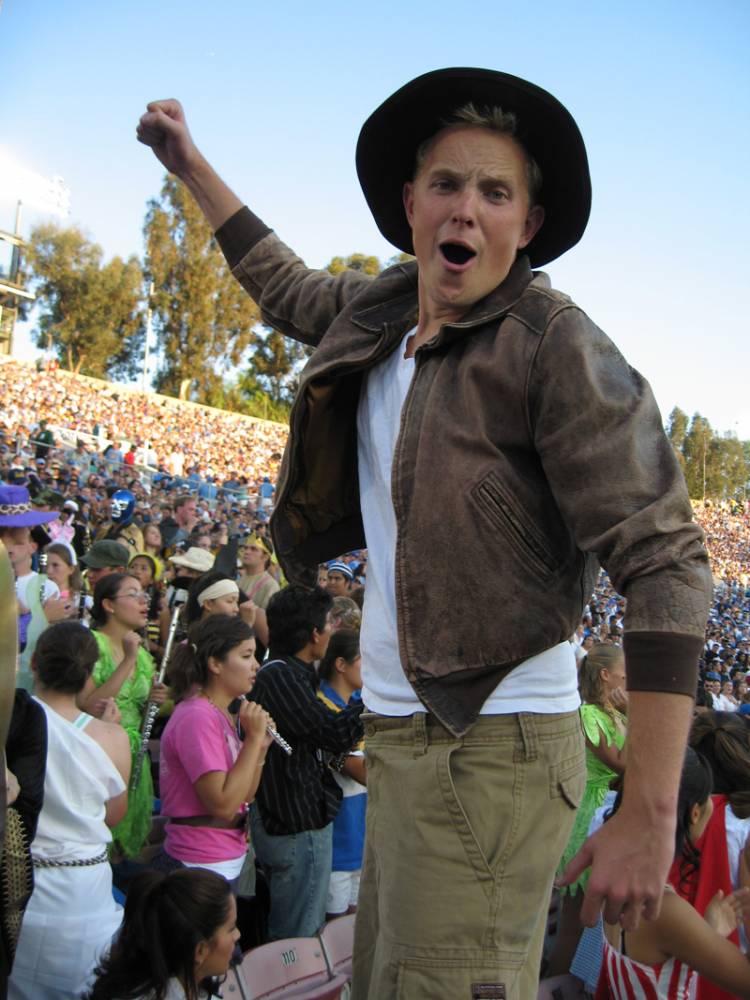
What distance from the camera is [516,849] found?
1.51m

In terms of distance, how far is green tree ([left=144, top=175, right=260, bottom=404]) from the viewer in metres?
48.4

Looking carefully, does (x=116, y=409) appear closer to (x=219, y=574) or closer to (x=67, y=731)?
(x=219, y=574)

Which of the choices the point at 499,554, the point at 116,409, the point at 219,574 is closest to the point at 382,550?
the point at 499,554

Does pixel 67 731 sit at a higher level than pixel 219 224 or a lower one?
lower

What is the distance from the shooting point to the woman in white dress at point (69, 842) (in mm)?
3033

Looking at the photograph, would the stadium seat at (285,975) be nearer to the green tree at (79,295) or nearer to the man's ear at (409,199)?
the man's ear at (409,199)

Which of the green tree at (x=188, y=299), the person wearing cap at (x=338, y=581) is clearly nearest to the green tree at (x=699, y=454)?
the green tree at (x=188, y=299)

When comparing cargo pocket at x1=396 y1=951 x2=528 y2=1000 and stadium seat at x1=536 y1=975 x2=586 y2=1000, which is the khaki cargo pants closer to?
cargo pocket at x1=396 y1=951 x2=528 y2=1000

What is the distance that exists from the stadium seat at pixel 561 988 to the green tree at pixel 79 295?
46.2 m

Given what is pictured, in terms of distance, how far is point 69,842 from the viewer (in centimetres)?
315

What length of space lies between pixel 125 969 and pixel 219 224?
2.10 metres

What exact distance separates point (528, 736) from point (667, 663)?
29 cm

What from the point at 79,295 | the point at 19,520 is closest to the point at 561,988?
the point at 19,520

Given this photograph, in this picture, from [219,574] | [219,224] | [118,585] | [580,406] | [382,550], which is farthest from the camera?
[219,574]
